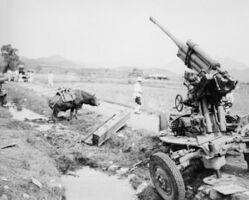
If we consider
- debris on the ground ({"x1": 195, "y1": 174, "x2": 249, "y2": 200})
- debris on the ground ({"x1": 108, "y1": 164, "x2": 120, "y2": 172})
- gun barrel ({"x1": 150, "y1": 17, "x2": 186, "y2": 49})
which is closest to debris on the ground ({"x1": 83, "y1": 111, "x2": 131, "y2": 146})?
debris on the ground ({"x1": 108, "y1": 164, "x2": 120, "y2": 172})

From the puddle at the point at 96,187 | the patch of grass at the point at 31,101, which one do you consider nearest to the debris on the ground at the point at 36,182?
the puddle at the point at 96,187

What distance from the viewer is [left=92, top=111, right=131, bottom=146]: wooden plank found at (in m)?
8.12

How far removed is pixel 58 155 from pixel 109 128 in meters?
→ 1.76

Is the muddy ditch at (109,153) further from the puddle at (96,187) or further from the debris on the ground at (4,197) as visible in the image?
the debris on the ground at (4,197)

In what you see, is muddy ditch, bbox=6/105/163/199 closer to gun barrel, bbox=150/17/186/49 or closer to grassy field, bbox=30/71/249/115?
gun barrel, bbox=150/17/186/49

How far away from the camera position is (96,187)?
618cm

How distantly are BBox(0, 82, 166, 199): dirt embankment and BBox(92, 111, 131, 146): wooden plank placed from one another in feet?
0.64

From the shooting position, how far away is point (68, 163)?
23.6ft

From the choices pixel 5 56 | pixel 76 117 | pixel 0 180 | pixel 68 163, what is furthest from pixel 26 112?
pixel 5 56

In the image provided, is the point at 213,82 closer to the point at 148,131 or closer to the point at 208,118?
the point at 208,118

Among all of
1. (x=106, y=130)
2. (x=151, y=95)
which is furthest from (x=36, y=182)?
(x=151, y=95)

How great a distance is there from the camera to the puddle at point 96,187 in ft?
19.0

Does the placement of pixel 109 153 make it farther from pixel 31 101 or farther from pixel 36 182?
pixel 31 101

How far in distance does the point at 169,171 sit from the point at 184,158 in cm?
44
